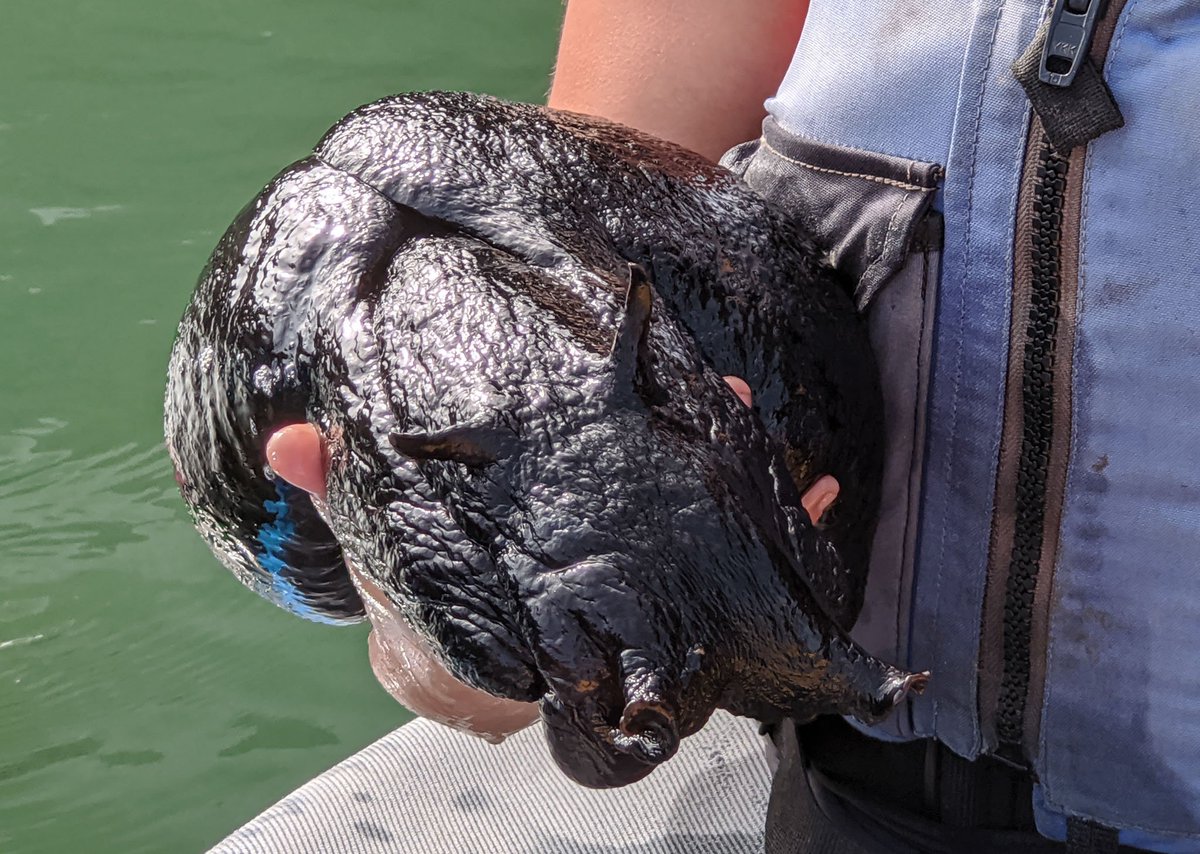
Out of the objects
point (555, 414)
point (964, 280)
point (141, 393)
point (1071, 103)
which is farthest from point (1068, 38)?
point (141, 393)


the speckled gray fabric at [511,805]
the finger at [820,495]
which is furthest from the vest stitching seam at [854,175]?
the speckled gray fabric at [511,805]

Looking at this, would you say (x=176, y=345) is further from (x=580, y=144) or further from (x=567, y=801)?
(x=567, y=801)

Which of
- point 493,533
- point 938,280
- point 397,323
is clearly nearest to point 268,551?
point 397,323

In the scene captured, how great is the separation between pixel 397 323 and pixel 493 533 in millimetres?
221

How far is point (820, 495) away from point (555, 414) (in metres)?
0.36

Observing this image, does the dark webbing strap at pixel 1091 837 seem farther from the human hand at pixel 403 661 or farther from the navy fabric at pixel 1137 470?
the human hand at pixel 403 661

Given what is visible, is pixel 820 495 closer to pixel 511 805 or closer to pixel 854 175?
pixel 854 175

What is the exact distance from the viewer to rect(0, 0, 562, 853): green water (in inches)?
114

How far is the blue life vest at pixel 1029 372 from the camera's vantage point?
110 centimetres

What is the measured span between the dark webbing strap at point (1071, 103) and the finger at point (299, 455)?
66 centimetres

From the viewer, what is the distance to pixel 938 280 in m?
1.19

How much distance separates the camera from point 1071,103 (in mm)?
1080

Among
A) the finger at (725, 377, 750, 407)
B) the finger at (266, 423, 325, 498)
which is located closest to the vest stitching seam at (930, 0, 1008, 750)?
the finger at (725, 377, 750, 407)

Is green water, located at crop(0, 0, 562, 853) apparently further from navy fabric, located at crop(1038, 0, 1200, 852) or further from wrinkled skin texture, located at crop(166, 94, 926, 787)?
navy fabric, located at crop(1038, 0, 1200, 852)
